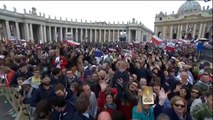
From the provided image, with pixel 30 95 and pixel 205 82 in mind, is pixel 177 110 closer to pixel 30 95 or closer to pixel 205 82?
pixel 205 82

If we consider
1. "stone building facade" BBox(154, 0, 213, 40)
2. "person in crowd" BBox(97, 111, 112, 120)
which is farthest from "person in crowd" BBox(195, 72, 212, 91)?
"stone building facade" BBox(154, 0, 213, 40)

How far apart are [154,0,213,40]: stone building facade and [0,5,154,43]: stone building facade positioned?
468 inches

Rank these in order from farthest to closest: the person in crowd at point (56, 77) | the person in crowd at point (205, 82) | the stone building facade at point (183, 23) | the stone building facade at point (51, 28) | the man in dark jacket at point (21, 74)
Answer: the stone building facade at point (183, 23) < the stone building facade at point (51, 28) < the man in dark jacket at point (21, 74) < the person in crowd at point (56, 77) < the person in crowd at point (205, 82)

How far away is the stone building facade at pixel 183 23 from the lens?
86.9m

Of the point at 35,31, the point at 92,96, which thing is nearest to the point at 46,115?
the point at 92,96

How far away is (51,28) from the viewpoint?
71.2 m

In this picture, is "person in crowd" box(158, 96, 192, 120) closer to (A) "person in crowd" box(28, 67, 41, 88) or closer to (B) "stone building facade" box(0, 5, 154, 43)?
(A) "person in crowd" box(28, 67, 41, 88)

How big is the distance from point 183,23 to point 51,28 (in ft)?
194

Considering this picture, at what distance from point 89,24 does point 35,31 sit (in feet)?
82.2

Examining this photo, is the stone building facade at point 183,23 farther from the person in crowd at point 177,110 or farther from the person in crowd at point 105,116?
the person in crowd at point 105,116

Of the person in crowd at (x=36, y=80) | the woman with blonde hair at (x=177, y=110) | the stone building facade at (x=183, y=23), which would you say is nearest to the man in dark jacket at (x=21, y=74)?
the person in crowd at (x=36, y=80)

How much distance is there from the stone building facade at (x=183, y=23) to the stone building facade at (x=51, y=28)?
1189 cm

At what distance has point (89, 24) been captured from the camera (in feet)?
277

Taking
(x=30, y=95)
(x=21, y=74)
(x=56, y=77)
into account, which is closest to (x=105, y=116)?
(x=30, y=95)
